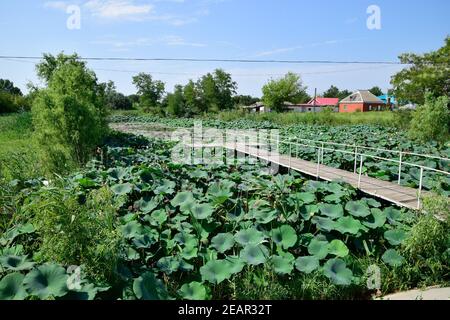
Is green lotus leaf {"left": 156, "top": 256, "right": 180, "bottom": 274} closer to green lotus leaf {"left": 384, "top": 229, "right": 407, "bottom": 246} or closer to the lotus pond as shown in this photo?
A: the lotus pond

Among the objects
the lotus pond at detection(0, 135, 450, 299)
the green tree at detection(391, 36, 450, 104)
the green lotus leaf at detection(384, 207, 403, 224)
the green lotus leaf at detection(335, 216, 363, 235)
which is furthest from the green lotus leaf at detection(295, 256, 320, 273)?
the green tree at detection(391, 36, 450, 104)

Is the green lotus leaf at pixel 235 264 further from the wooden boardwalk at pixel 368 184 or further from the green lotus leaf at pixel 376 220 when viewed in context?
the wooden boardwalk at pixel 368 184

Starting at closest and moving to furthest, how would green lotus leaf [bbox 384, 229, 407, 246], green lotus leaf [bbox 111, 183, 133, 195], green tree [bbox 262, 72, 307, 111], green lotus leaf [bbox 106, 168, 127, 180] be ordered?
green lotus leaf [bbox 384, 229, 407, 246]
green lotus leaf [bbox 111, 183, 133, 195]
green lotus leaf [bbox 106, 168, 127, 180]
green tree [bbox 262, 72, 307, 111]

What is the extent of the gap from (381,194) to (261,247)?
9.95 feet

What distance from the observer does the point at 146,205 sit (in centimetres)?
451

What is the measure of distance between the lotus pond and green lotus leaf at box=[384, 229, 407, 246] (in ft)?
0.04

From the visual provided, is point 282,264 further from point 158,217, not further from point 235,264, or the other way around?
point 158,217

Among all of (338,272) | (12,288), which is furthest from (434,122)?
(12,288)

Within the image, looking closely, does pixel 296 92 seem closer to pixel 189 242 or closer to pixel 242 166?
pixel 242 166

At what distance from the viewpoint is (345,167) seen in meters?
9.28

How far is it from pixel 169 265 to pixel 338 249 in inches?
76.2

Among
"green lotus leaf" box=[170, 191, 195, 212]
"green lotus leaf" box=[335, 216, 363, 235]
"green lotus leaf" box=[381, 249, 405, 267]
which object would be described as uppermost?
"green lotus leaf" box=[170, 191, 195, 212]

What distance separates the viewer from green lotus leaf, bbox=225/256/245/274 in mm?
3266

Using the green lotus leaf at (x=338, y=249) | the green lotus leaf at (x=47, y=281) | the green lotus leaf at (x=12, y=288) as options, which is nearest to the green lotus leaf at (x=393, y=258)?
the green lotus leaf at (x=338, y=249)
